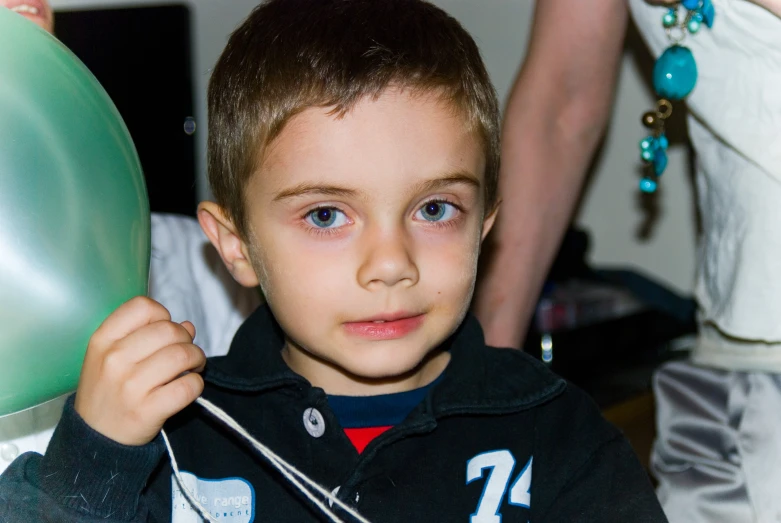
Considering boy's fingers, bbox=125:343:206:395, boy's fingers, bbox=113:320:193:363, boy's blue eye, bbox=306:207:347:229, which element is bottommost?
boy's fingers, bbox=125:343:206:395

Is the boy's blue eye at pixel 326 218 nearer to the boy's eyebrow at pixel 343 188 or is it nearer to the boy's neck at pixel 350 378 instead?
the boy's eyebrow at pixel 343 188

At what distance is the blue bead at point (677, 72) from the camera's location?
3.41ft

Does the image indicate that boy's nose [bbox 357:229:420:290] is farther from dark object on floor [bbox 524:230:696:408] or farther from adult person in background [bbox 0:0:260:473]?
dark object on floor [bbox 524:230:696:408]

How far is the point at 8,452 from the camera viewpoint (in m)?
0.91

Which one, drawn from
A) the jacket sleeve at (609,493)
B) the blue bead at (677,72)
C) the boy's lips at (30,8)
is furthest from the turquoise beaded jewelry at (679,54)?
the boy's lips at (30,8)

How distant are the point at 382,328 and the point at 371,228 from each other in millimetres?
92

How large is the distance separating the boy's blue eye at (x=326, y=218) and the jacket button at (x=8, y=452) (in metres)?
0.36

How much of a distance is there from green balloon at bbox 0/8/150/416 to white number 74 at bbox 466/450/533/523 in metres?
0.36

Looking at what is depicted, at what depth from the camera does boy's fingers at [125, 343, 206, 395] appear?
77 cm

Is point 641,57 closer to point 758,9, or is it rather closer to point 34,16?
point 758,9

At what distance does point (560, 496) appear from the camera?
92 cm

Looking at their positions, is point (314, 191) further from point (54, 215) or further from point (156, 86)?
point (156, 86)

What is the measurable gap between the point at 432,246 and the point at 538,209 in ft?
1.51

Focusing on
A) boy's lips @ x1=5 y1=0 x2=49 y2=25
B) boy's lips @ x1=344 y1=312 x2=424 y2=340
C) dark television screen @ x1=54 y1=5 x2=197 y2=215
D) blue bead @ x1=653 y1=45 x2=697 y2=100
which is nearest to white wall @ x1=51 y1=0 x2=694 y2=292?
dark television screen @ x1=54 y1=5 x2=197 y2=215
